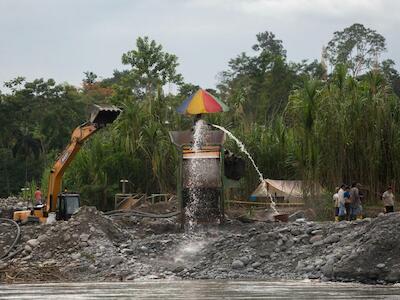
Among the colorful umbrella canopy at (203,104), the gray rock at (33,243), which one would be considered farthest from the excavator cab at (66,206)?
the colorful umbrella canopy at (203,104)

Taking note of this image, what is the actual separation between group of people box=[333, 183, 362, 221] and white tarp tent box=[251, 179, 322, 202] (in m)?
5.68

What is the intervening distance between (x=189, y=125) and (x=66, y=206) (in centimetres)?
1528

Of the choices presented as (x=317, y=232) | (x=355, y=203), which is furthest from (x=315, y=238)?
(x=355, y=203)

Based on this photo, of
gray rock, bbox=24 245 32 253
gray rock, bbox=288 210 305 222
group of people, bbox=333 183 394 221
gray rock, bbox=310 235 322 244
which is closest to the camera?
gray rock, bbox=310 235 322 244

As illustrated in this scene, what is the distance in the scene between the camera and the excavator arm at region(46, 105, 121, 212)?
82.9 feet

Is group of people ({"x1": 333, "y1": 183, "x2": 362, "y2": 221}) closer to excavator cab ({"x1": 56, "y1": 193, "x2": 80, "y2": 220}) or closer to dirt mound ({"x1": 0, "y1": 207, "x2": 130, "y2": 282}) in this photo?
dirt mound ({"x1": 0, "y1": 207, "x2": 130, "y2": 282})

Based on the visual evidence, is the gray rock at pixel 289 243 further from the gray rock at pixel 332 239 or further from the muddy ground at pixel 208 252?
the gray rock at pixel 332 239

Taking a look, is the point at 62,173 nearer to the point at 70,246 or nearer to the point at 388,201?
the point at 70,246

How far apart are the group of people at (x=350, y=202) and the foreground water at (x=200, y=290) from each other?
27.4ft

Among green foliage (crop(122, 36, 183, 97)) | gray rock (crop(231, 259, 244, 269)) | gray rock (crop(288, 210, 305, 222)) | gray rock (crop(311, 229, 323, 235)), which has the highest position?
green foliage (crop(122, 36, 183, 97))

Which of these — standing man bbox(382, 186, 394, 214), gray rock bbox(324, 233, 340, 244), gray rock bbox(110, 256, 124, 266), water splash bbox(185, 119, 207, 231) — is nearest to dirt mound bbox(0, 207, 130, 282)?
gray rock bbox(110, 256, 124, 266)

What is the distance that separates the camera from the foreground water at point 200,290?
46.8 feet

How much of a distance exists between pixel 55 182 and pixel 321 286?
1199cm

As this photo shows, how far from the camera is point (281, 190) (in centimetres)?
3353
